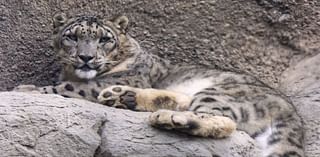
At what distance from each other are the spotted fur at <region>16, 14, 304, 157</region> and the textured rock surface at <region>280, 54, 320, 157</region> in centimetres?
25

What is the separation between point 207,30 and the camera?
5402 mm

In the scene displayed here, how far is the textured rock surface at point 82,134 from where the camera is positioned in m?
3.68

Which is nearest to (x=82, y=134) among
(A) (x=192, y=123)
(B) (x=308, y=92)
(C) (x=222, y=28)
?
(A) (x=192, y=123)

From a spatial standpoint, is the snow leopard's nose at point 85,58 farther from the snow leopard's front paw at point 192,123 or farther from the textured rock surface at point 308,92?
the textured rock surface at point 308,92

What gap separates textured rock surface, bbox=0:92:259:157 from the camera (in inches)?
145

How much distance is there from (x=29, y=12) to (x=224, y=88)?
4.77ft

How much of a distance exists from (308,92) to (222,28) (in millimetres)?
726

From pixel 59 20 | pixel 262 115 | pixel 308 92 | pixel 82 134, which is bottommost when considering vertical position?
pixel 82 134

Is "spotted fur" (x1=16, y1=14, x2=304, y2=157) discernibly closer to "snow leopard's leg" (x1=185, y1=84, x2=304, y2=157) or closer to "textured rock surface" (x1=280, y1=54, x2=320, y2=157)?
"snow leopard's leg" (x1=185, y1=84, x2=304, y2=157)

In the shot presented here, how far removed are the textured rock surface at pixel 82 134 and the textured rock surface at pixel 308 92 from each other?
0.62 metres

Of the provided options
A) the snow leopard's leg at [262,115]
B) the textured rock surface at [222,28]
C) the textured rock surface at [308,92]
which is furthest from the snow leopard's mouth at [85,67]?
the textured rock surface at [308,92]

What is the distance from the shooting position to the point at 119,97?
175 inches

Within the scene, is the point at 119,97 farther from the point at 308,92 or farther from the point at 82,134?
the point at 308,92

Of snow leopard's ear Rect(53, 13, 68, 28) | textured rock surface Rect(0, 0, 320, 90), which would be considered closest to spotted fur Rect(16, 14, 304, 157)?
snow leopard's ear Rect(53, 13, 68, 28)
